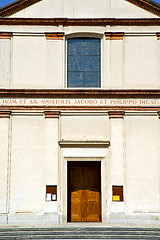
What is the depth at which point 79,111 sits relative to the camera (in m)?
16.4

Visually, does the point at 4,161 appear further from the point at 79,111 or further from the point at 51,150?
the point at 79,111

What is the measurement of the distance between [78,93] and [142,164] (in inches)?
162

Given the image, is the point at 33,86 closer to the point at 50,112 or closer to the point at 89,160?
the point at 50,112

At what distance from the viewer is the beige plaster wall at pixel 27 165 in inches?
624

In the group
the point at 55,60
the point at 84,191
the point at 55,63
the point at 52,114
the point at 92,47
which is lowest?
the point at 84,191

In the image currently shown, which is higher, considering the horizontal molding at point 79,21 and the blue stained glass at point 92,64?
the horizontal molding at point 79,21

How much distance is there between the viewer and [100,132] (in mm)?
16375

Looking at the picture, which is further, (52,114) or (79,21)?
(79,21)

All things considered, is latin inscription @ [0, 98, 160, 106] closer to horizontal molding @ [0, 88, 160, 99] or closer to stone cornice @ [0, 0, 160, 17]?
horizontal molding @ [0, 88, 160, 99]

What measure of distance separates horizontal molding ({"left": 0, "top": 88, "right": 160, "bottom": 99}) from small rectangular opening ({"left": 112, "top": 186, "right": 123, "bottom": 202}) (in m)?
3.96

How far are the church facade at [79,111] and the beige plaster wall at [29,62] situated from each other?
0.15 ft

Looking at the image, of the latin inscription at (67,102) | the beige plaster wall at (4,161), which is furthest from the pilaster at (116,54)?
the beige plaster wall at (4,161)

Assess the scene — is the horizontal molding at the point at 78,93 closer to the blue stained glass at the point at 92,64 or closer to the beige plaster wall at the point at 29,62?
the beige plaster wall at the point at 29,62

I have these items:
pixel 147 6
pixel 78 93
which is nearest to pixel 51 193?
pixel 78 93
